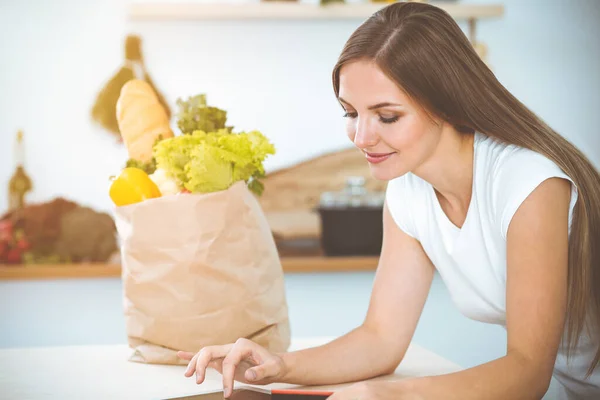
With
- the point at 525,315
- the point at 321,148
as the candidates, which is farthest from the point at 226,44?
the point at 525,315

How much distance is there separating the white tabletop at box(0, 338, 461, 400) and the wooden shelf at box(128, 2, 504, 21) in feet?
8.25

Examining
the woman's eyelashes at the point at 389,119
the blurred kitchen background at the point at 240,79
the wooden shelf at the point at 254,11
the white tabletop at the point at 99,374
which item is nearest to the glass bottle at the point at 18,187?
the blurred kitchen background at the point at 240,79

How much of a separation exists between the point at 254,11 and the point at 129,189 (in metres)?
2.55

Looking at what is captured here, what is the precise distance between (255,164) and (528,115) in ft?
1.23

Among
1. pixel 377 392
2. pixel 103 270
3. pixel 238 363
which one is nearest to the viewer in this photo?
pixel 377 392

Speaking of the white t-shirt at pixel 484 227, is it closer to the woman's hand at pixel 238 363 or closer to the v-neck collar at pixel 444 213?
the v-neck collar at pixel 444 213

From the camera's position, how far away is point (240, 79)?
358cm

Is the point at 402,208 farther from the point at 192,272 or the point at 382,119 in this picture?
the point at 192,272

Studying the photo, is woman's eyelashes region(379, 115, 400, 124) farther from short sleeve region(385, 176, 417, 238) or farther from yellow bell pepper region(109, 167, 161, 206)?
yellow bell pepper region(109, 167, 161, 206)

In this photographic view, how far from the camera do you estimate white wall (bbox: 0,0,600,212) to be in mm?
3467

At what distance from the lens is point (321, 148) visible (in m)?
3.60

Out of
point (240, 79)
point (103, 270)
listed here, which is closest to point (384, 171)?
point (103, 270)

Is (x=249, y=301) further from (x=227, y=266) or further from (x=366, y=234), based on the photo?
(x=366, y=234)

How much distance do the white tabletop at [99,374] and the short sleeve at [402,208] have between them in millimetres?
189
